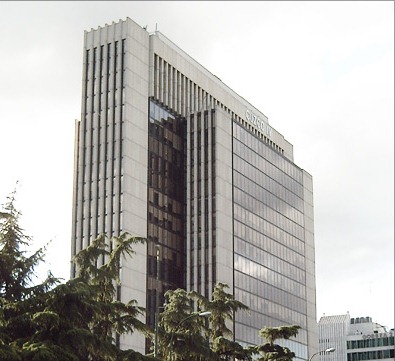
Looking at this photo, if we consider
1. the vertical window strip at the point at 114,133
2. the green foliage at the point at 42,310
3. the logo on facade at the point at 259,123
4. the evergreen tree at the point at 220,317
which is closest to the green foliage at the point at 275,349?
the evergreen tree at the point at 220,317

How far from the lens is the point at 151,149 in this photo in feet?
366

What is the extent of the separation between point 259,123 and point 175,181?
81.3ft

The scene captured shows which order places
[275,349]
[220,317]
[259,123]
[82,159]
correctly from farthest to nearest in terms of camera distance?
1. [259,123]
2. [82,159]
3. [275,349]
4. [220,317]

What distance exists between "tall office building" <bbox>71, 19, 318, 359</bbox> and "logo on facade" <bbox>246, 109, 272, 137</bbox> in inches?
135

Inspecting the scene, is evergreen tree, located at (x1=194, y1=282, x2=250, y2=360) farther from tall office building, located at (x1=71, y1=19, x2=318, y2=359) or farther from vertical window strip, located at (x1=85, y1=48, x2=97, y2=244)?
vertical window strip, located at (x1=85, y1=48, x2=97, y2=244)

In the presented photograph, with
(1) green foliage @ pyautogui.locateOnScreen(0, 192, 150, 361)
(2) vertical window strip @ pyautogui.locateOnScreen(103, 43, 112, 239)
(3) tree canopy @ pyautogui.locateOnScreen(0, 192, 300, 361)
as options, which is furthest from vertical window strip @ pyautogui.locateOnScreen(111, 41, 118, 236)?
(1) green foliage @ pyautogui.locateOnScreen(0, 192, 150, 361)

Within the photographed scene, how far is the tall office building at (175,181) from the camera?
10531 cm

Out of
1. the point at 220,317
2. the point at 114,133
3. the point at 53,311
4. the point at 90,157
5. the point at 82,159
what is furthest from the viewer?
the point at 82,159

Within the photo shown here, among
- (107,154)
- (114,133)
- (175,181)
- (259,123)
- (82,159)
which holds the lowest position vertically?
(175,181)

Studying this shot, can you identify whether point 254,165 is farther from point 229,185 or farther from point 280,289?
point 280,289

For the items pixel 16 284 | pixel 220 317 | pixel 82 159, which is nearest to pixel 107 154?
pixel 82 159

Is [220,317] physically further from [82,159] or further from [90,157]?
[82,159]

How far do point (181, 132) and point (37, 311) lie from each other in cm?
8076

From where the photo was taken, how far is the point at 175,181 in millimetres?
116625
